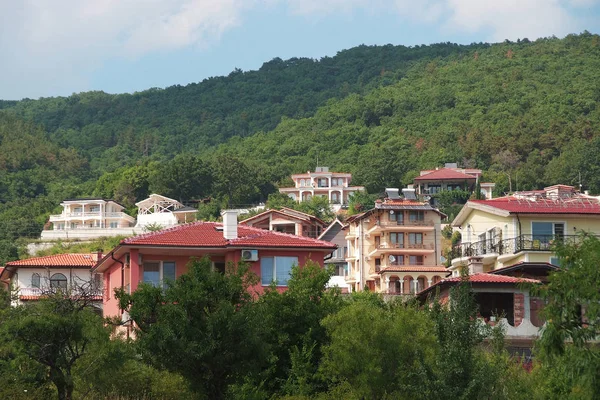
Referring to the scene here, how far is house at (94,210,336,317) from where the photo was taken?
43.8 m

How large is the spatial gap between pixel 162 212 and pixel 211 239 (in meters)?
80.9

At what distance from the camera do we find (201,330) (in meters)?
31.5

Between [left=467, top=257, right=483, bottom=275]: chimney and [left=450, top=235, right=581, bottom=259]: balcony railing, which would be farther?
[left=450, top=235, right=581, bottom=259]: balcony railing

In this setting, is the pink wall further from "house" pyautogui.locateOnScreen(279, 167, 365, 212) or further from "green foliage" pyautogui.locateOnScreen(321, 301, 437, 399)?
"house" pyautogui.locateOnScreen(279, 167, 365, 212)

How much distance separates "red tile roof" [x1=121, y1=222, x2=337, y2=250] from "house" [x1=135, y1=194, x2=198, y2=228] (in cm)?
7246

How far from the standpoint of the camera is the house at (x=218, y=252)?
144 feet

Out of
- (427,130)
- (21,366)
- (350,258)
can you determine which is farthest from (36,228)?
(21,366)

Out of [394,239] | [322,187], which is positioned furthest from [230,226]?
[322,187]

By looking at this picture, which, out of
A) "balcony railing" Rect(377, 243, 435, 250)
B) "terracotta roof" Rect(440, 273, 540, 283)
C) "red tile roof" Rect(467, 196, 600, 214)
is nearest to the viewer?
"terracotta roof" Rect(440, 273, 540, 283)

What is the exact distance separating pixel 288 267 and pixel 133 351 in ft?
39.9

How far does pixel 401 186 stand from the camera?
134 m

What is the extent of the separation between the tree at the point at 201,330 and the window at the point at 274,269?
450 inches

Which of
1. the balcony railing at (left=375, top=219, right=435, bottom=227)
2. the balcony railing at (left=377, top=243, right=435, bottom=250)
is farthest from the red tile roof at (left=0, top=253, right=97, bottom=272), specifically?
the balcony railing at (left=375, top=219, right=435, bottom=227)

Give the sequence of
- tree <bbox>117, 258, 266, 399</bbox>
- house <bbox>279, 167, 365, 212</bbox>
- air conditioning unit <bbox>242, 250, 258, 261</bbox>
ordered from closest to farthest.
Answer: tree <bbox>117, 258, 266, 399</bbox>, air conditioning unit <bbox>242, 250, 258, 261</bbox>, house <bbox>279, 167, 365, 212</bbox>
